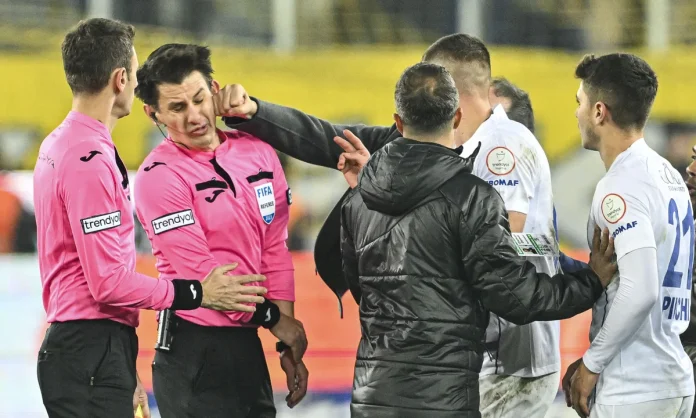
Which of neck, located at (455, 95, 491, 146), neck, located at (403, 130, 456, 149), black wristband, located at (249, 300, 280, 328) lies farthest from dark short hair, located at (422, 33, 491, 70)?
black wristband, located at (249, 300, 280, 328)

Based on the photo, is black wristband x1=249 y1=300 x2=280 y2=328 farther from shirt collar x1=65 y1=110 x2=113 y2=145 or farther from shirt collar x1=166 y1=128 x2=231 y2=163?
shirt collar x1=65 y1=110 x2=113 y2=145

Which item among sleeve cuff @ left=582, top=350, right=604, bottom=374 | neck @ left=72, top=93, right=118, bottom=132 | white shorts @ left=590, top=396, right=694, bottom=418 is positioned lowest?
white shorts @ left=590, top=396, right=694, bottom=418

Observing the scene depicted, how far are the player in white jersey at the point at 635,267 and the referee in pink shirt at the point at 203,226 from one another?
4.06 ft

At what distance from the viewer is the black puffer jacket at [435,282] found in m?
3.14

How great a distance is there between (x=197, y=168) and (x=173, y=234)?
0.28 m

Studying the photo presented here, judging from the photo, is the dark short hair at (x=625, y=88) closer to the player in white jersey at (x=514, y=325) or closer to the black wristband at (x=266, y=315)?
the player in white jersey at (x=514, y=325)

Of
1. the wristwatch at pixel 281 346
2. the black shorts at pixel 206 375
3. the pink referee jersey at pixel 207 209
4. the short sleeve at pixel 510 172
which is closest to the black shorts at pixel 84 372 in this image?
the black shorts at pixel 206 375

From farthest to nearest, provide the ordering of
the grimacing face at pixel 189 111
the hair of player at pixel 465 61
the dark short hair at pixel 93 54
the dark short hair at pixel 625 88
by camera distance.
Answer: the hair of player at pixel 465 61 < the grimacing face at pixel 189 111 < the dark short hair at pixel 93 54 < the dark short hair at pixel 625 88

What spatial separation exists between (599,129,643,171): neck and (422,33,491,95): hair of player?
692mm

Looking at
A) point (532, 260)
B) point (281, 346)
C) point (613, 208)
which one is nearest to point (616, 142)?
point (613, 208)

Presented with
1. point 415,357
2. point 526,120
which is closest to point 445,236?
point 415,357

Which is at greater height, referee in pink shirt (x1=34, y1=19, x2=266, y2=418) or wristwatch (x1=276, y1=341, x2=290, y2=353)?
referee in pink shirt (x1=34, y1=19, x2=266, y2=418)

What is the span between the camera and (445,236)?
3156 millimetres

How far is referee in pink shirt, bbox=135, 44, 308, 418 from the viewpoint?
370 centimetres
